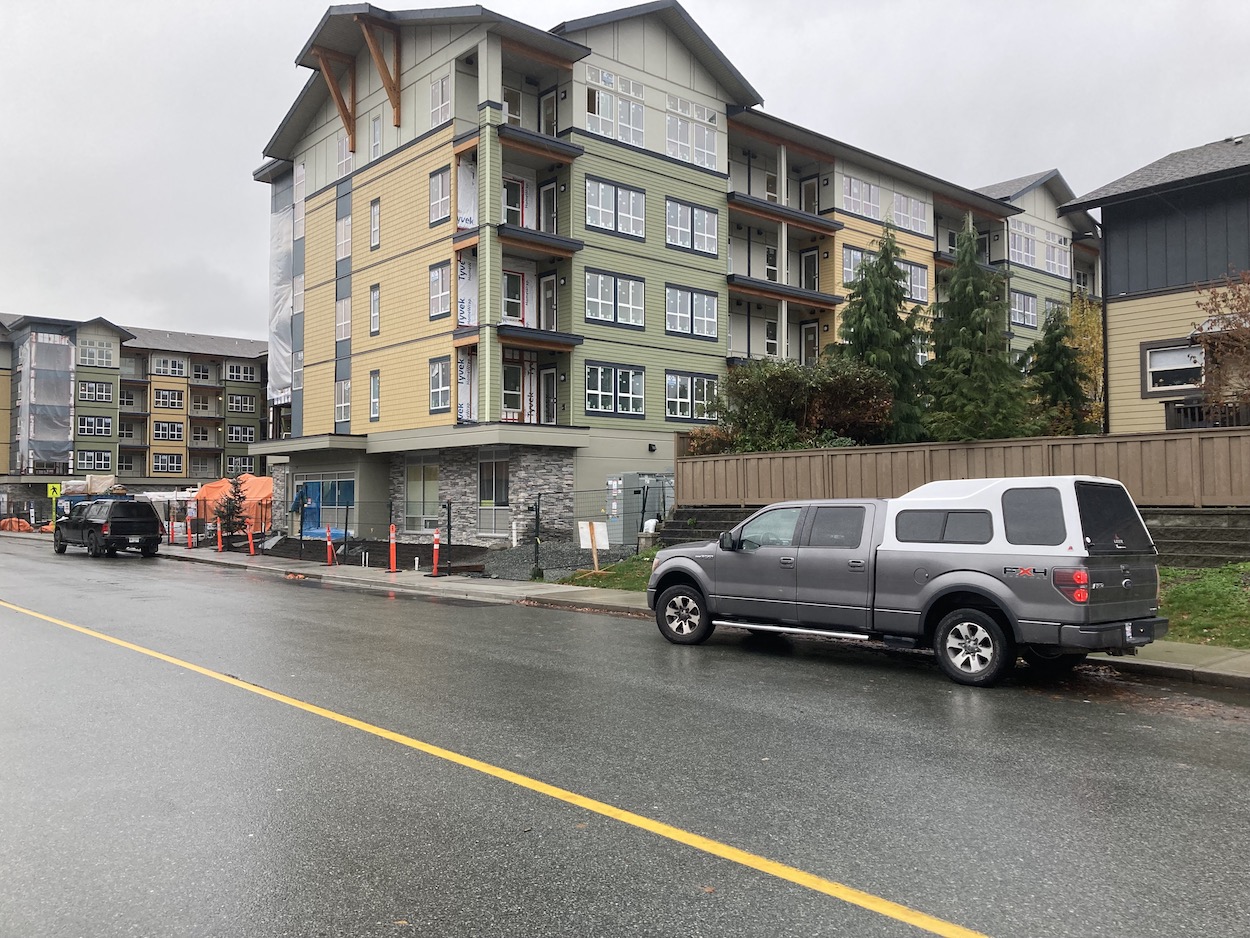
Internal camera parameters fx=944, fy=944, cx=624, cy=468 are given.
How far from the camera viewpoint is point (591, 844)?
4.75 m

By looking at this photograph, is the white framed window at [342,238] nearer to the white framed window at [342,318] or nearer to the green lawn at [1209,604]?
the white framed window at [342,318]

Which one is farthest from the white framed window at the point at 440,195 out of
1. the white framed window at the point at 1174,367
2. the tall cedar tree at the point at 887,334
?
the white framed window at the point at 1174,367

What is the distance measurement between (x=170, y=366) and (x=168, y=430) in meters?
5.59

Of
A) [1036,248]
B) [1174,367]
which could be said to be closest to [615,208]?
[1174,367]

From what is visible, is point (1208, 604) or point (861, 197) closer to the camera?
point (1208, 604)

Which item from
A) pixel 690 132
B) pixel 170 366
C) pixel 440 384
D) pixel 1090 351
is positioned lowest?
pixel 440 384

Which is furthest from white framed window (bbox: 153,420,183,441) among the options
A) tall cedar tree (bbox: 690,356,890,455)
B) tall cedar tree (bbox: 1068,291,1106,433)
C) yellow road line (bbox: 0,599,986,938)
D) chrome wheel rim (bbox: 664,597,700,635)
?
yellow road line (bbox: 0,599,986,938)

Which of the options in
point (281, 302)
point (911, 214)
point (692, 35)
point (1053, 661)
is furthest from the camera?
point (911, 214)

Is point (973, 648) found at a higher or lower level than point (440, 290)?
lower

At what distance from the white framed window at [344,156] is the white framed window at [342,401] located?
8639 millimetres

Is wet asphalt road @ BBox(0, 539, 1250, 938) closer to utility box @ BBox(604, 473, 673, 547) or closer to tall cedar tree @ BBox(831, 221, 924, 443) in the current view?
utility box @ BBox(604, 473, 673, 547)

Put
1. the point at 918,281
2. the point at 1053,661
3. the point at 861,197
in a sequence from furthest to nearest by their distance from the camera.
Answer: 1. the point at 918,281
2. the point at 861,197
3. the point at 1053,661

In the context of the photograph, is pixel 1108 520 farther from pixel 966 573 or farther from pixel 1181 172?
pixel 1181 172

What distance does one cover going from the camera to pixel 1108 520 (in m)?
9.39
